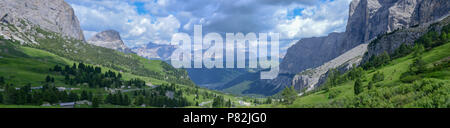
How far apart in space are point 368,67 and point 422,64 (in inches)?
3123
